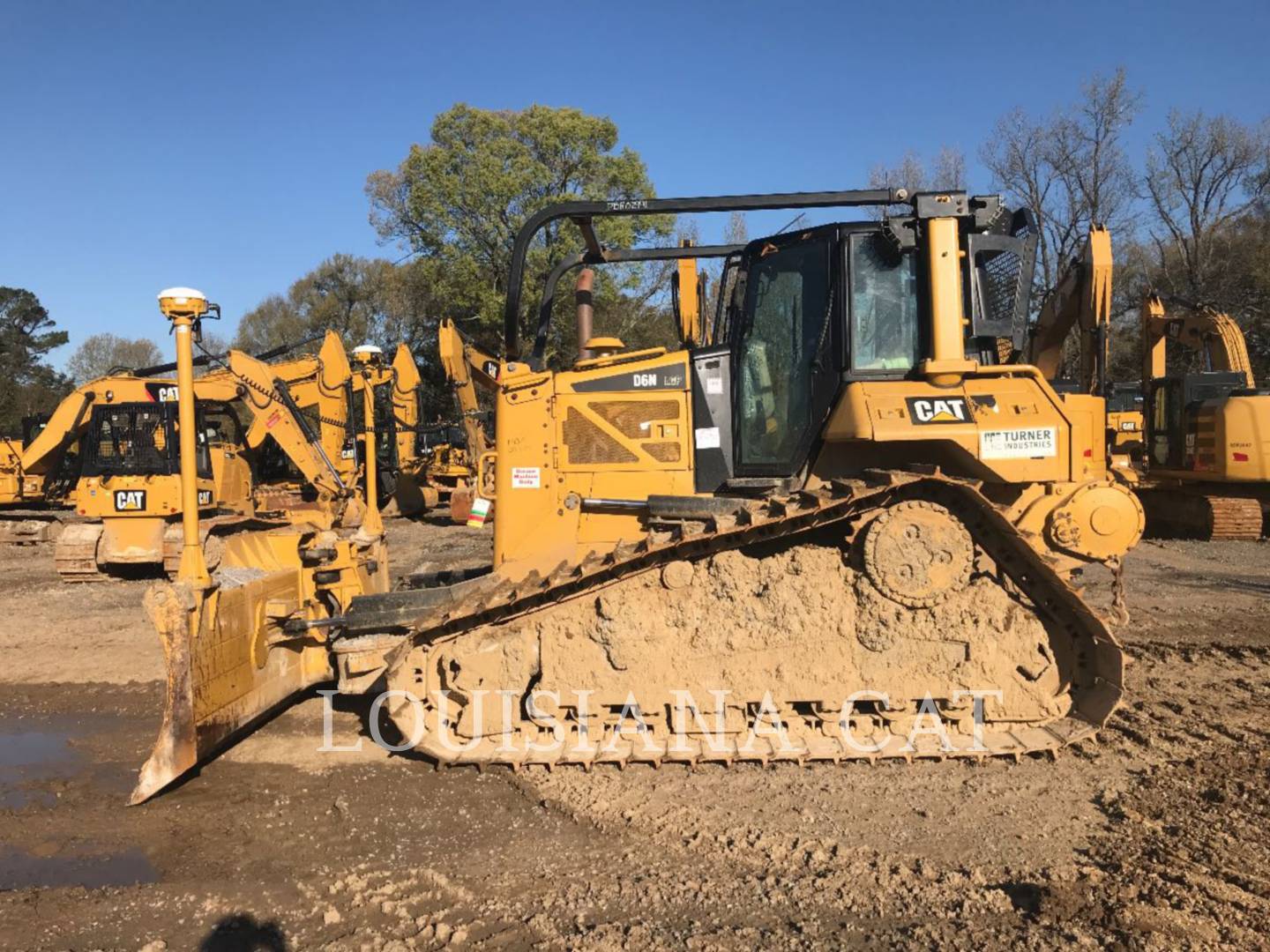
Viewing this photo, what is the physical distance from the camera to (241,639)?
15.7ft

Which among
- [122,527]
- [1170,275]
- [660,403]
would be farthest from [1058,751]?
[1170,275]

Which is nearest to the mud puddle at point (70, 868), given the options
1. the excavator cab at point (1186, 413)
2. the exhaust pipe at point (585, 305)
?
the exhaust pipe at point (585, 305)

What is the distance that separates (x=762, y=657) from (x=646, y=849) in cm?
122

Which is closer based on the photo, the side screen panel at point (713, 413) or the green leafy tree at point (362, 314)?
the side screen panel at point (713, 413)

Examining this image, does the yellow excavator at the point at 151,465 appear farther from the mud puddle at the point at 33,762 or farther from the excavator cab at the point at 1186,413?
the excavator cab at the point at 1186,413

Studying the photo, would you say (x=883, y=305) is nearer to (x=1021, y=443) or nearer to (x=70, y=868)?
(x=1021, y=443)

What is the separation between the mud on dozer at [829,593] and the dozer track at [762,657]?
0.01 metres

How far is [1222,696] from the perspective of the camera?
218 inches

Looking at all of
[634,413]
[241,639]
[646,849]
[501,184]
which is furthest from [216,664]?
[501,184]

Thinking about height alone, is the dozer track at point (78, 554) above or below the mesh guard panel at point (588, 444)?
below

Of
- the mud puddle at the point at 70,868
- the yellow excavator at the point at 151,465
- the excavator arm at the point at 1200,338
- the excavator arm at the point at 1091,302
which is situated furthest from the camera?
the excavator arm at the point at 1200,338

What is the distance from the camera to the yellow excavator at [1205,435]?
11945 millimetres

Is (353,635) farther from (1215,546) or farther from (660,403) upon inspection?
(1215,546)

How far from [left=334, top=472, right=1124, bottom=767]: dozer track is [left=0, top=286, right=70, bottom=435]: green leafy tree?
4228 cm
